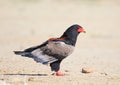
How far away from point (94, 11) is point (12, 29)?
38.5 feet

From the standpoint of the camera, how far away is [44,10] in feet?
123

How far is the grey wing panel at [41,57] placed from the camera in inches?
497

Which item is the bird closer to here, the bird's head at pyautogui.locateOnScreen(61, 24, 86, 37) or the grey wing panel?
the grey wing panel

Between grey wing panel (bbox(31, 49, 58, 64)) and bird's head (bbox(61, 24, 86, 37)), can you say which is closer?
grey wing panel (bbox(31, 49, 58, 64))

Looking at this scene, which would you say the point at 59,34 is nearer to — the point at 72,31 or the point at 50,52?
the point at 72,31

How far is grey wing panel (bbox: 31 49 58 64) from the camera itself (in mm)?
12625

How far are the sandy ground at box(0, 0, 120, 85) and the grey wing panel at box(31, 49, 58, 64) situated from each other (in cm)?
30

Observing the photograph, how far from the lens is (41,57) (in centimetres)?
1267

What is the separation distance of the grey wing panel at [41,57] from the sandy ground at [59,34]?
298 mm

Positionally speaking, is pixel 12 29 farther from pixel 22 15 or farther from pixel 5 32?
pixel 22 15

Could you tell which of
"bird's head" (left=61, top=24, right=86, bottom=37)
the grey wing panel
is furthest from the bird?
"bird's head" (left=61, top=24, right=86, bottom=37)

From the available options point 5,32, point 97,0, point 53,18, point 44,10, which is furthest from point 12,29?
point 97,0

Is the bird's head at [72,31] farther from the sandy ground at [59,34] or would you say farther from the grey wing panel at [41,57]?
the sandy ground at [59,34]

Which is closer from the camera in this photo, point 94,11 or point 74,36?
point 74,36
